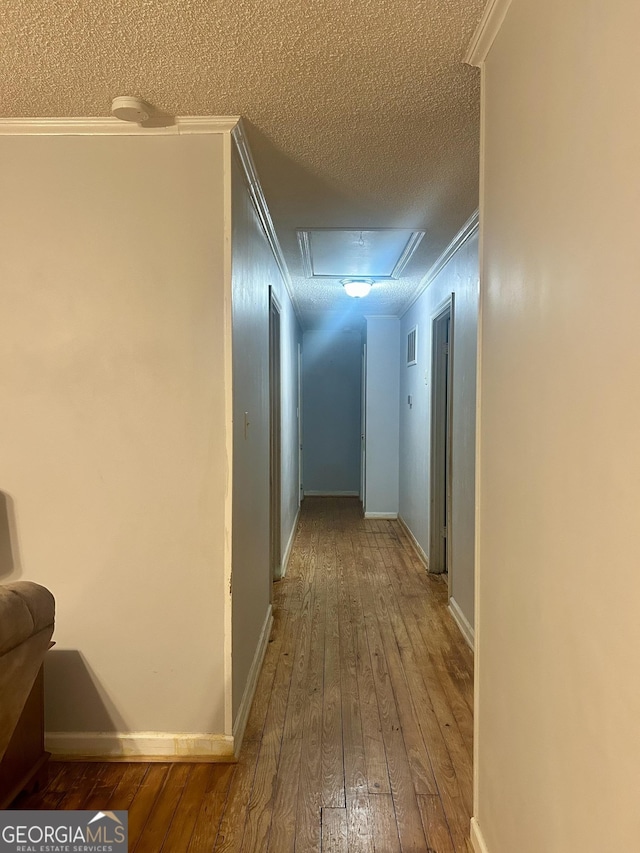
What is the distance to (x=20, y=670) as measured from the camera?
1.46 metres

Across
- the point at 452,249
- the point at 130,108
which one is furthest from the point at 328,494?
the point at 130,108

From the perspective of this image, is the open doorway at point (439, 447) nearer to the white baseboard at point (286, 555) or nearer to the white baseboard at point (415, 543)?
the white baseboard at point (415, 543)

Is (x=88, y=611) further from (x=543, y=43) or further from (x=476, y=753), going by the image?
(x=543, y=43)

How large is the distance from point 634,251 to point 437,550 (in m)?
3.79

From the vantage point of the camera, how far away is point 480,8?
4.63 ft

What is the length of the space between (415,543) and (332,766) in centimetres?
312

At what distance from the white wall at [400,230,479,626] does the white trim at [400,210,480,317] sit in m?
0.03

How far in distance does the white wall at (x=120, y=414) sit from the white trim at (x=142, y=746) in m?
0.03

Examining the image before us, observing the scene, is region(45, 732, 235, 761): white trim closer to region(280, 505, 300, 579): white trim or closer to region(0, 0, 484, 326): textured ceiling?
region(280, 505, 300, 579): white trim

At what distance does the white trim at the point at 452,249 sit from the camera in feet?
9.86

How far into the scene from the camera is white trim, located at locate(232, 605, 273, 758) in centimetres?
214

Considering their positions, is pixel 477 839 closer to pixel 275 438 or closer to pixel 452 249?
pixel 275 438

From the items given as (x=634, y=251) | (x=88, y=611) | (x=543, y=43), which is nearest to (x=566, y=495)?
(x=634, y=251)

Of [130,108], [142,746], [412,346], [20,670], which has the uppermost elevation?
[130,108]
